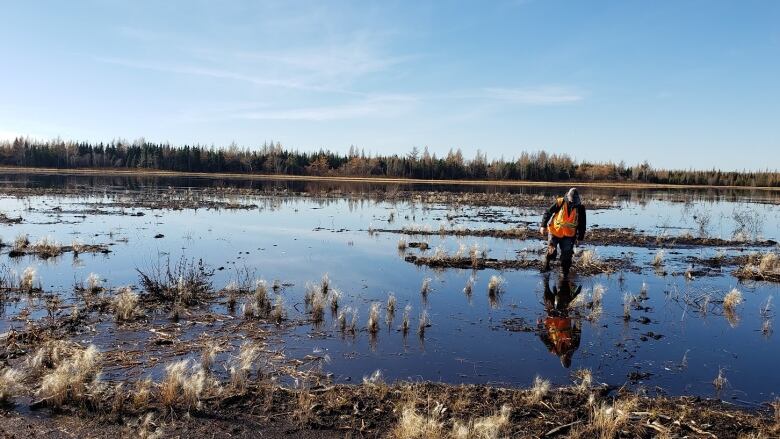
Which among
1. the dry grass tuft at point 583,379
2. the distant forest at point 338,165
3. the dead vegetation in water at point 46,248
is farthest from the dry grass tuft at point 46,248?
the distant forest at point 338,165

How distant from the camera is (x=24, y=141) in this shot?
466 ft

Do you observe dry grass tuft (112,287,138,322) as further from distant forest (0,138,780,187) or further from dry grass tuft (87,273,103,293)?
distant forest (0,138,780,187)

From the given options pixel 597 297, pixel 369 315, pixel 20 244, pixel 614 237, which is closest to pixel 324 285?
pixel 369 315

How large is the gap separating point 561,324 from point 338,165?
5004 inches

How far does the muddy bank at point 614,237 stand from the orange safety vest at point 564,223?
8143 millimetres

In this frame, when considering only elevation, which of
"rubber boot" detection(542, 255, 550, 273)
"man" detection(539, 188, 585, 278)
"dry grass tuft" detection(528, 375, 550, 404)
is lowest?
"dry grass tuft" detection(528, 375, 550, 404)

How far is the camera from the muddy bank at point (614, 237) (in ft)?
72.1

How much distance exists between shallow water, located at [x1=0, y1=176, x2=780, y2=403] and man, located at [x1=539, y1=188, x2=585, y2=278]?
0.93m

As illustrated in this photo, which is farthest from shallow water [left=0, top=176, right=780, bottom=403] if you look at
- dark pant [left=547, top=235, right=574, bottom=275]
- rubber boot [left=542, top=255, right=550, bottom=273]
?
dark pant [left=547, top=235, right=574, bottom=275]

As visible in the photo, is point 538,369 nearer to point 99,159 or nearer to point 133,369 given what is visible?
point 133,369

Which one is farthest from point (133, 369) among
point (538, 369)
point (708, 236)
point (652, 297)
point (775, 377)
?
point (708, 236)

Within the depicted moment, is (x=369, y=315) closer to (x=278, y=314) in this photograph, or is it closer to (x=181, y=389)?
(x=278, y=314)

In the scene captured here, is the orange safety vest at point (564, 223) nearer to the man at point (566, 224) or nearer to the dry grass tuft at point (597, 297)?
the man at point (566, 224)

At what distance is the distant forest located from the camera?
118250mm
